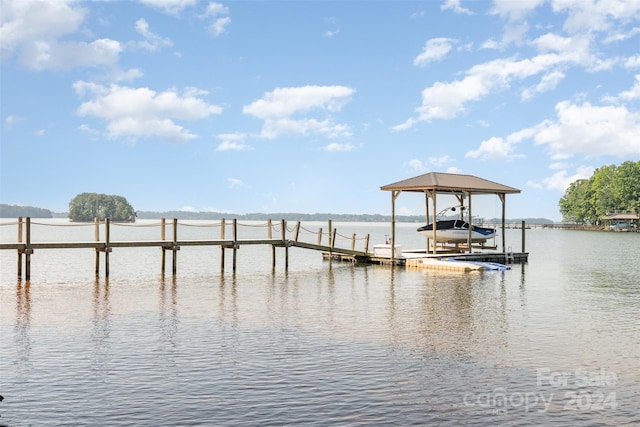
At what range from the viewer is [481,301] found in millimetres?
20422

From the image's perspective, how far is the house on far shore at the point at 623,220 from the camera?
364ft

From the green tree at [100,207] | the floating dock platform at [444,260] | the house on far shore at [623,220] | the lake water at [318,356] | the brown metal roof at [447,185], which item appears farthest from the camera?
the green tree at [100,207]

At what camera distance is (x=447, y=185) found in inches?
1305

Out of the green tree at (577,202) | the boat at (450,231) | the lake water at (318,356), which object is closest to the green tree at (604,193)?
the green tree at (577,202)

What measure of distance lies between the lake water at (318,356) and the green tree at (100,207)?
5679 inches

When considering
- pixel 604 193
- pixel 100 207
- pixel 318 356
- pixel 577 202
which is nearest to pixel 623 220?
pixel 604 193

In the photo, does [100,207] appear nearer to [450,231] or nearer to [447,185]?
[450,231]

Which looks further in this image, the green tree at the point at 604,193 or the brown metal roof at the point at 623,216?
the green tree at the point at 604,193

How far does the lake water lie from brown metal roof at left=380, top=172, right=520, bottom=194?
33.1 ft

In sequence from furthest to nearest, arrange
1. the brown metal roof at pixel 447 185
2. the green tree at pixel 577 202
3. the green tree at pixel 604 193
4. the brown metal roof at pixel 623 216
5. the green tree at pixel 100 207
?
1. the green tree at pixel 100 207
2. the green tree at pixel 577 202
3. the green tree at pixel 604 193
4. the brown metal roof at pixel 623 216
5. the brown metal roof at pixel 447 185

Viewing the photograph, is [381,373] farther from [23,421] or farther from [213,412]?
[23,421]

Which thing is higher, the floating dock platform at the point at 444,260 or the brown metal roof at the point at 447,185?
the brown metal roof at the point at 447,185

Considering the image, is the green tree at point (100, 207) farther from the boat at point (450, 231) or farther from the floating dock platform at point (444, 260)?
the boat at point (450, 231)

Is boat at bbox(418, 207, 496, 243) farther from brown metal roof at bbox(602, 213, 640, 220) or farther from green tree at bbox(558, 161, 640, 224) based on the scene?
green tree at bbox(558, 161, 640, 224)
